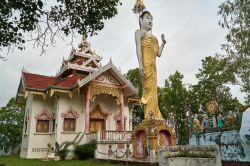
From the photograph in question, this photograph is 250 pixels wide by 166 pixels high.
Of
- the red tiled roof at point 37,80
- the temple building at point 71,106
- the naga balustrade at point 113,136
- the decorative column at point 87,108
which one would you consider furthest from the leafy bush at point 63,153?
the red tiled roof at point 37,80

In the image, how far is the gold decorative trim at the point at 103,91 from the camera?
19.0 metres

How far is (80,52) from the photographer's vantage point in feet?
77.9

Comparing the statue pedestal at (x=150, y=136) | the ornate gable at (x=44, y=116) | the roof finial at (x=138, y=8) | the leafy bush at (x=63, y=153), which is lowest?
the leafy bush at (x=63, y=153)

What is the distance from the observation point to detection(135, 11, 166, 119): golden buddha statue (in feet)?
47.1

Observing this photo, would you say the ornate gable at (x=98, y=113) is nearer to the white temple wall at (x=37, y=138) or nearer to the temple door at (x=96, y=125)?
the temple door at (x=96, y=125)

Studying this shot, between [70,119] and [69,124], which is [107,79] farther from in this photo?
[69,124]

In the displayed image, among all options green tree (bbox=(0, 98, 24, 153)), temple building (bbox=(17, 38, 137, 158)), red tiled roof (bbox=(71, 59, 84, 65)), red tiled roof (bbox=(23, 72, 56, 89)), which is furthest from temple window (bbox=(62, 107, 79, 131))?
green tree (bbox=(0, 98, 24, 153))

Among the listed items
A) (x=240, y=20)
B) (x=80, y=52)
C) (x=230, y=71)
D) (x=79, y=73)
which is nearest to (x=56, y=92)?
(x=79, y=73)

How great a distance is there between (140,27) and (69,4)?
8819 millimetres

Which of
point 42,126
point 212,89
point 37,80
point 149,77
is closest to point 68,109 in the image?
point 42,126

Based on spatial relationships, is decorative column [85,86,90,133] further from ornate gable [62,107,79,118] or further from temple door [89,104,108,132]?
→ temple door [89,104,108,132]

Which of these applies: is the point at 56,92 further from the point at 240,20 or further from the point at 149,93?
the point at 240,20

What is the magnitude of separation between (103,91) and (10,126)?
696 inches

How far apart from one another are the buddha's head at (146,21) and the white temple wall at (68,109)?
7.51 m
